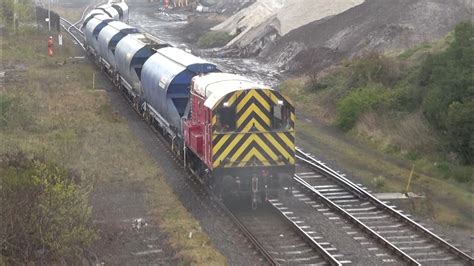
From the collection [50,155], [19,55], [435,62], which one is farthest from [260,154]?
[19,55]

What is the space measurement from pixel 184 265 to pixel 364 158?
1174cm

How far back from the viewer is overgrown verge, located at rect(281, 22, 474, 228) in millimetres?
20797

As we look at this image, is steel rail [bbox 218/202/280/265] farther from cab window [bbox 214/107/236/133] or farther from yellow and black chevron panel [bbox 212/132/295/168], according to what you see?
A: cab window [bbox 214/107/236/133]

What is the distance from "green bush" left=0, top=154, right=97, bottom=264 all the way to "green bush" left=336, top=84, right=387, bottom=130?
1656 cm

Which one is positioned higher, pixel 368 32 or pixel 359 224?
pixel 368 32

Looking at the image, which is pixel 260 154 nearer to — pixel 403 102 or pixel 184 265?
pixel 184 265

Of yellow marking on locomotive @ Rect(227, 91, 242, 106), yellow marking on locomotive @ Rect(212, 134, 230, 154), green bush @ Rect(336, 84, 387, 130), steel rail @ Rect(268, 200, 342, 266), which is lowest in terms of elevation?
steel rail @ Rect(268, 200, 342, 266)

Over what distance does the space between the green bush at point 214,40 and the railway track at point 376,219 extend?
41.4 m

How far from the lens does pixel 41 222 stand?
1239cm

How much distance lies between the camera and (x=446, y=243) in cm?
1512

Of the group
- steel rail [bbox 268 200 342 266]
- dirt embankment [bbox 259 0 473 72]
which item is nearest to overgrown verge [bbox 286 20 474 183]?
steel rail [bbox 268 200 342 266]

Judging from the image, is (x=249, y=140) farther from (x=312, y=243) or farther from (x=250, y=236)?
(x=312, y=243)

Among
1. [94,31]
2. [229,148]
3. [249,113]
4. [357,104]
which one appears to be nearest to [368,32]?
[94,31]

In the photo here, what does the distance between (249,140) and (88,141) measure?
9.73m
